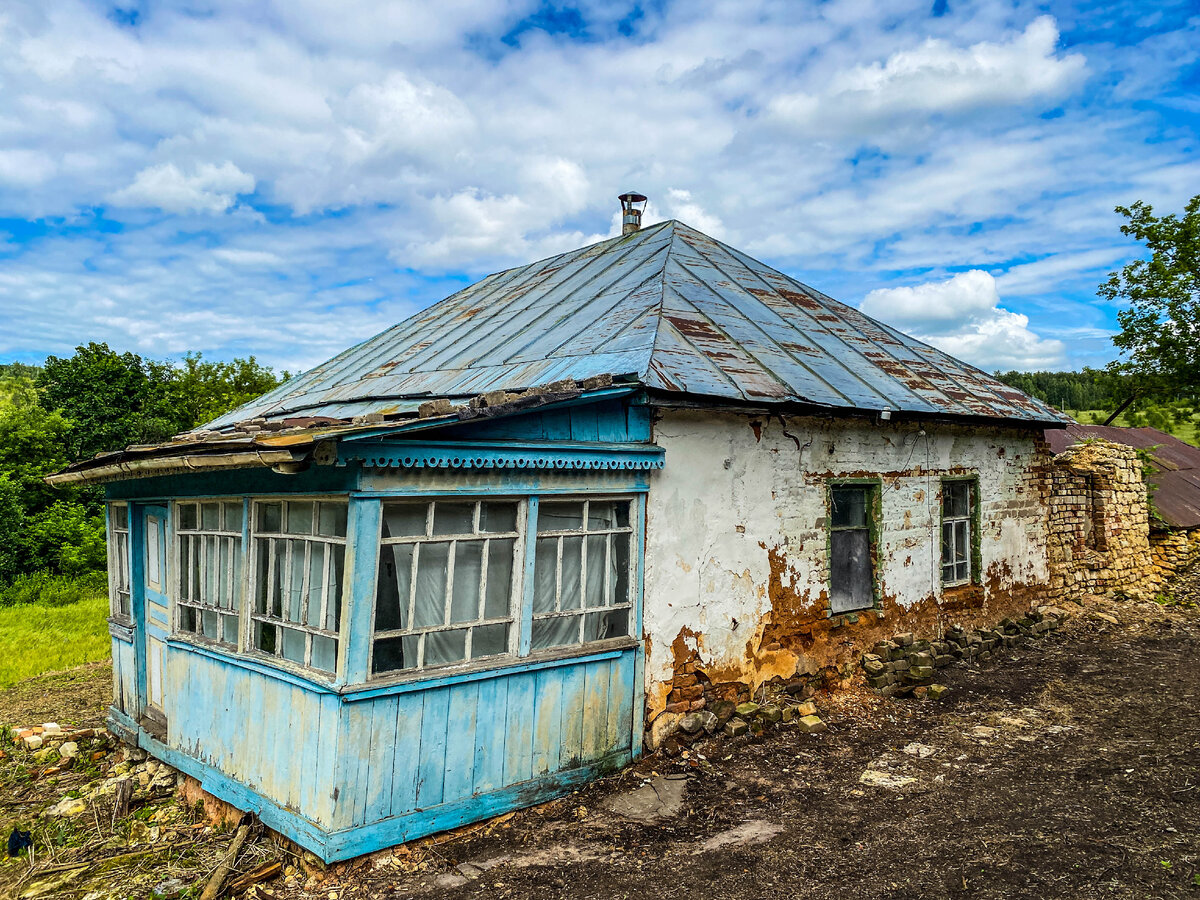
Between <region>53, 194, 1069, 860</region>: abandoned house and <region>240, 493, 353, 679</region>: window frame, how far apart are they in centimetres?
2

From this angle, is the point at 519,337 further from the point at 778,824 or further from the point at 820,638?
the point at 778,824

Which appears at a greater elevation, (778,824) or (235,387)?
(235,387)

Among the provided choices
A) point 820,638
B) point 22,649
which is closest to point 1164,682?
point 820,638

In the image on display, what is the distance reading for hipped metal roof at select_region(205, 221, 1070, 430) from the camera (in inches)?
258

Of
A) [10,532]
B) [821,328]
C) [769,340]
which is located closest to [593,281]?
[769,340]

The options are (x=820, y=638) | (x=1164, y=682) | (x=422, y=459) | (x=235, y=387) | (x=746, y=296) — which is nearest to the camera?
(x=422, y=459)

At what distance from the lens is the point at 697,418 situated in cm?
625

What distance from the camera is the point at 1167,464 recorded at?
14.8 meters

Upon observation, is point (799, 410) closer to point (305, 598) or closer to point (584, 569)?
point (584, 569)

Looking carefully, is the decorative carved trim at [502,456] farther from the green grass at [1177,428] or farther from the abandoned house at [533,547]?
the green grass at [1177,428]

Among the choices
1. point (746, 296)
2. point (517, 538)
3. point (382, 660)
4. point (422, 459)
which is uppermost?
point (746, 296)

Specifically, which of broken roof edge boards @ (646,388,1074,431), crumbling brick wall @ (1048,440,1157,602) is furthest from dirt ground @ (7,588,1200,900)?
crumbling brick wall @ (1048,440,1157,602)

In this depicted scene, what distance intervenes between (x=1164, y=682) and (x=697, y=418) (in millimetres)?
5976

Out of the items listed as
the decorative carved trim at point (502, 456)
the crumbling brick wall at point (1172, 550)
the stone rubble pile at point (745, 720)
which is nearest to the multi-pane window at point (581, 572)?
the decorative carved trim at point (502, 456)
